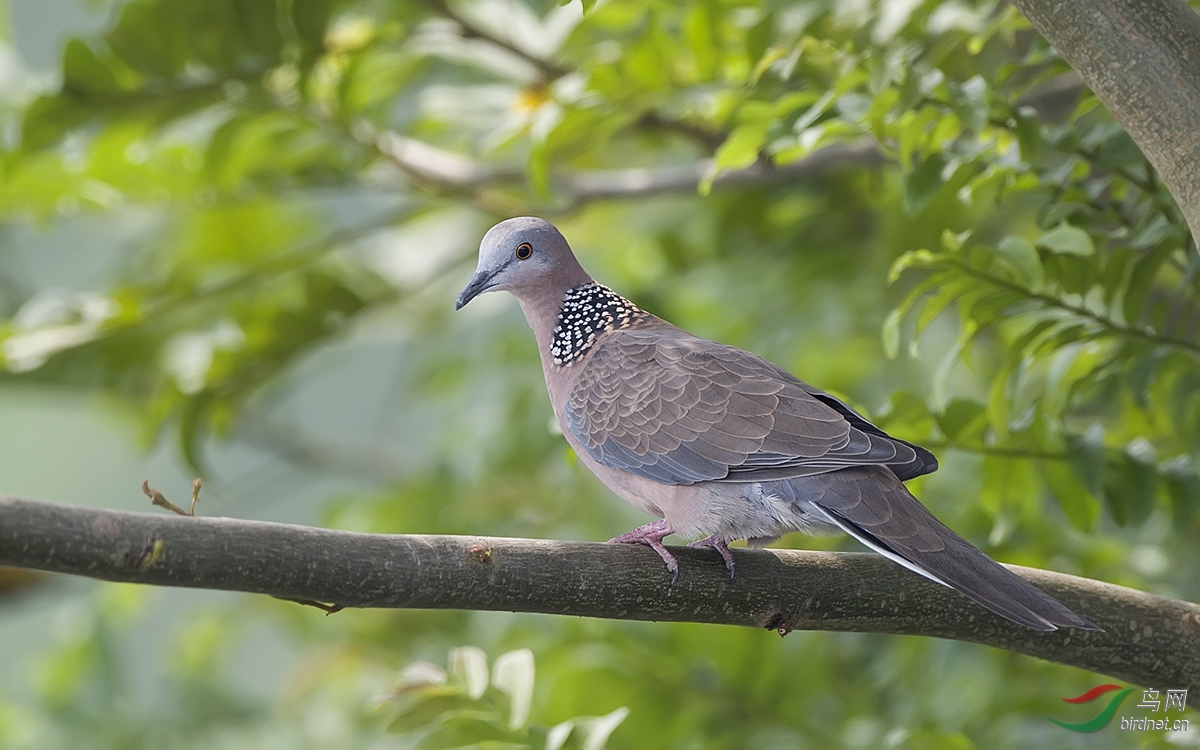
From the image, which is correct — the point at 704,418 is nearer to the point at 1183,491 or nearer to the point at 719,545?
the point at 719,545

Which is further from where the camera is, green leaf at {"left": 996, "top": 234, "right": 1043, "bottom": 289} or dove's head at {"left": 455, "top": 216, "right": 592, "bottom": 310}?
dove's head at {"left": 455, "top": 216, "right": 592, "bottom": 310}

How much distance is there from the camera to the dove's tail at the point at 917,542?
130 cm

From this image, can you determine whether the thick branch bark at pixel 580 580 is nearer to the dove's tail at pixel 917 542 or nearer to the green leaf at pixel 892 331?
the dove's tail at pixel 917 542

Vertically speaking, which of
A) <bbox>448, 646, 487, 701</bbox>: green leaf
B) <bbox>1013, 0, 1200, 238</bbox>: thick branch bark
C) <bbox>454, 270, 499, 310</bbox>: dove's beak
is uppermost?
<bbox>1013, 0, 1200, 238</bbox>: thick branch bark

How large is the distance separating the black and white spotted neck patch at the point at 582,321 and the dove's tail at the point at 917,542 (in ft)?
1.54

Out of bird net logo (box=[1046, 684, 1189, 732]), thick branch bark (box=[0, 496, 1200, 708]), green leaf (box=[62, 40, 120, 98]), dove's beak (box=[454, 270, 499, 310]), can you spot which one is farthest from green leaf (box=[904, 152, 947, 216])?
green leaf (box=[62, 40, 120, 98])

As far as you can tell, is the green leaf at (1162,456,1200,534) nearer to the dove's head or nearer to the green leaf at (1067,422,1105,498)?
the green leaf at (1067,422,1105,498)

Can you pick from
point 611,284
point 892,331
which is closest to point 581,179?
point 611,284

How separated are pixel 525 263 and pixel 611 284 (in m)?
1.87

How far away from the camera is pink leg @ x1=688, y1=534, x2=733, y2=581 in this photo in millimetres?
1501

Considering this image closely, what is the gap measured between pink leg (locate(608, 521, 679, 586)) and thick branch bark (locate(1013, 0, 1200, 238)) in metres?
0.72

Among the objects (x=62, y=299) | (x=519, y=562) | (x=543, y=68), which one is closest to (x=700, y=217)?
(x=543, y=68)

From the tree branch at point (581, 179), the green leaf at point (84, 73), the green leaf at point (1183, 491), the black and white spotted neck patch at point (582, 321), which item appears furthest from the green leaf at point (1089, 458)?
the green leaf at point (84, 73)

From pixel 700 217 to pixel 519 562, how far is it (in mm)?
2064
